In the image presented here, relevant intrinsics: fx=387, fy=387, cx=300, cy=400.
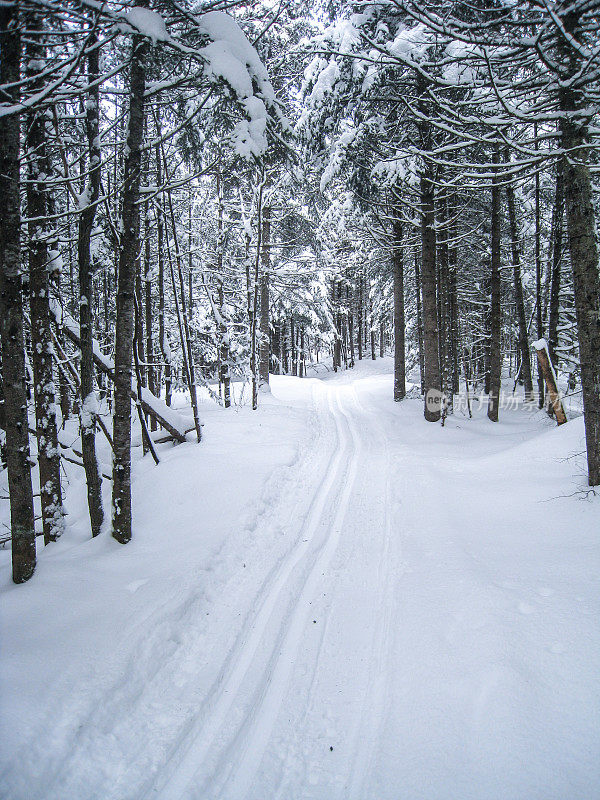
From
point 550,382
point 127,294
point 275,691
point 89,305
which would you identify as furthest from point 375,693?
point 550,382

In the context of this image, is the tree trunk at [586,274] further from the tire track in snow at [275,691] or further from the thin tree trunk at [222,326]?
the thin tree trunk at [222,326]

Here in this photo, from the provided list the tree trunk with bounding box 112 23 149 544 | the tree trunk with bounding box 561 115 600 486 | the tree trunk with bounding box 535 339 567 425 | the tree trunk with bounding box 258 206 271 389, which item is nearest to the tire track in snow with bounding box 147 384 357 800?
the tree trunk with bounding box 112 23 149 544

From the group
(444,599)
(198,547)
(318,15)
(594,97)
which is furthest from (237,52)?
(318,15)

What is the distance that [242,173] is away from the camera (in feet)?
20.3

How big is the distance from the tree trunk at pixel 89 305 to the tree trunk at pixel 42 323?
45cm

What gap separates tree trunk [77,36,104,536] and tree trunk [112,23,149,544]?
0.61m

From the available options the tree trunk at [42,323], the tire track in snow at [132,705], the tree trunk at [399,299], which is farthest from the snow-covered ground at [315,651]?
the tree trunk at [399,299]

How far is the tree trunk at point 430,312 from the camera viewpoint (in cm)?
1183

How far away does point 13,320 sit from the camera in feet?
14.4

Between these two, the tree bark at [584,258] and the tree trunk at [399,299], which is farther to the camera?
the tree trunk at [399,299]

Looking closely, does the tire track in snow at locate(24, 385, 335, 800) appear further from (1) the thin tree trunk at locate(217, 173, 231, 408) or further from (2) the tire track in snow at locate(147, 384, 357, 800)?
(1) the thin tree trunk at locate(217, 173, 231, 408)

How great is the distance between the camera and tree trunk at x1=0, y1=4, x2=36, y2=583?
414 cm

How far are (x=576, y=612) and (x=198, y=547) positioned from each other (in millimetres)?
4263

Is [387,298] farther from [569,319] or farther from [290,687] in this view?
[290,687]
